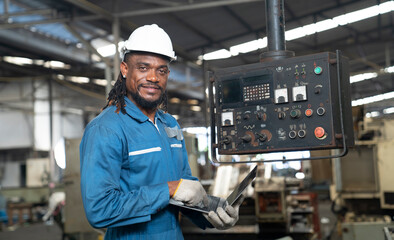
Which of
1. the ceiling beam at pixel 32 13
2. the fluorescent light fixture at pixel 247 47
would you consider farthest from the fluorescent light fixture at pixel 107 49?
Answer: the fluorescent light fixture at pixel 247 47

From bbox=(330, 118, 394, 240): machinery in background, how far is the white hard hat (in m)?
3.51

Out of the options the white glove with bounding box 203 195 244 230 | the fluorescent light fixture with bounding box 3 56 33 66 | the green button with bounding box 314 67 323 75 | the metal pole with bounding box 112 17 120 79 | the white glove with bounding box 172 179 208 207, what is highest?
the fluorescent light fixture with bounding box 3 56 33 66

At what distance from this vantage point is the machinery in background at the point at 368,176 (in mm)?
4684

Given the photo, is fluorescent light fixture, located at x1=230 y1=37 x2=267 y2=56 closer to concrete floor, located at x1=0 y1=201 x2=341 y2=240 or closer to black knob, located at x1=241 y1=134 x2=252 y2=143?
concrete floor, located at x1=0 y1=201 x2=341 y2=240

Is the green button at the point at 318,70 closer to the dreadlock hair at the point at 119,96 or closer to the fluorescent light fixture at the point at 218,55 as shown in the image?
the dreadlock hair at the point at 119,96

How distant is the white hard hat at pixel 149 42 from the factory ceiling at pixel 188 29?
3.81 m

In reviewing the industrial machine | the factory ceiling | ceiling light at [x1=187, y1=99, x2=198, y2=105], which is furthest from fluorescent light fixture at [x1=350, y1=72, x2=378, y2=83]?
the industrial machine

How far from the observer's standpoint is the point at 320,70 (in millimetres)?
1679

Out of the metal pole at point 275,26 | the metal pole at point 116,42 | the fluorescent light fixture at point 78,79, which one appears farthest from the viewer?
the fluorescent light fixture at point 78,79

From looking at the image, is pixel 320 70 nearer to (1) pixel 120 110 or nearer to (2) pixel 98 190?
(1) pixel 120 110

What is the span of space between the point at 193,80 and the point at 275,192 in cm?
635

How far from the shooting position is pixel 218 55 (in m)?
8.15

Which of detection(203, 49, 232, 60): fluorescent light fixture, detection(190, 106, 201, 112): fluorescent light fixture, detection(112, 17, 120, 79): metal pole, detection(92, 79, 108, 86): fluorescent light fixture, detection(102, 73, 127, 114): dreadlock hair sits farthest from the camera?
detection(190, 106, 201, 112): fluorescent light fixture

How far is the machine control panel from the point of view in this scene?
1671mm
